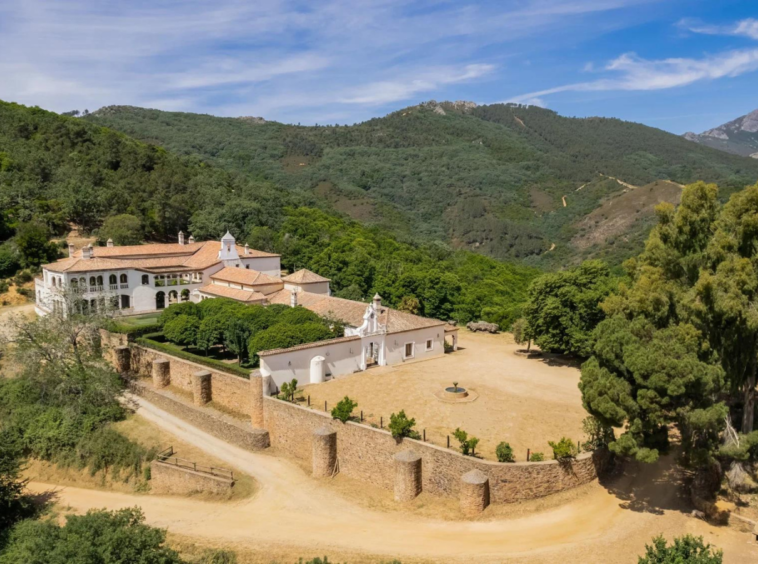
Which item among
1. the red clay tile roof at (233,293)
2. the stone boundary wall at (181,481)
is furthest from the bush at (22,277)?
the stone boundary wall at (181,481)

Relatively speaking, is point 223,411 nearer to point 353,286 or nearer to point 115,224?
point 353,286

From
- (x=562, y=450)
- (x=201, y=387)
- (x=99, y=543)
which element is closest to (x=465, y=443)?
(x=562, y=450)

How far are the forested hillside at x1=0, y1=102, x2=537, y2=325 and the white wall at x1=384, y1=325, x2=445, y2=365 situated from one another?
24.4ft

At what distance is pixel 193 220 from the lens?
53969 mm

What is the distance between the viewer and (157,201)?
182ft

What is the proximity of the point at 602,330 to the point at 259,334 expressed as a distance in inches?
619

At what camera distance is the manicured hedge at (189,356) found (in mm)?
26484

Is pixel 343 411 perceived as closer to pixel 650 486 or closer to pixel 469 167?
pixel 650 486

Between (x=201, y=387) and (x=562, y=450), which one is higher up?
(x=562, y=450)

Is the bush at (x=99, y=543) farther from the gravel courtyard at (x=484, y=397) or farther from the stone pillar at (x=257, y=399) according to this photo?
the gravel courtyard at (x=484, y=397)

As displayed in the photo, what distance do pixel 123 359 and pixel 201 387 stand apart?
7789mm

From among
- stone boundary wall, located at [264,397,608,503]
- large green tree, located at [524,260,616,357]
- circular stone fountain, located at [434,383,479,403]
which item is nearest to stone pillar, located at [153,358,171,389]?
stone boundary wall, located at [264,397,608,503]

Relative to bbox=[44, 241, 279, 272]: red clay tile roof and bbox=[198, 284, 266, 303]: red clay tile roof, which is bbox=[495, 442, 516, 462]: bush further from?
bbox=[44, 241, 279, 272]: red clay tile roof

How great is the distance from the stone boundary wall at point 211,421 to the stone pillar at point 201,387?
45 cm
